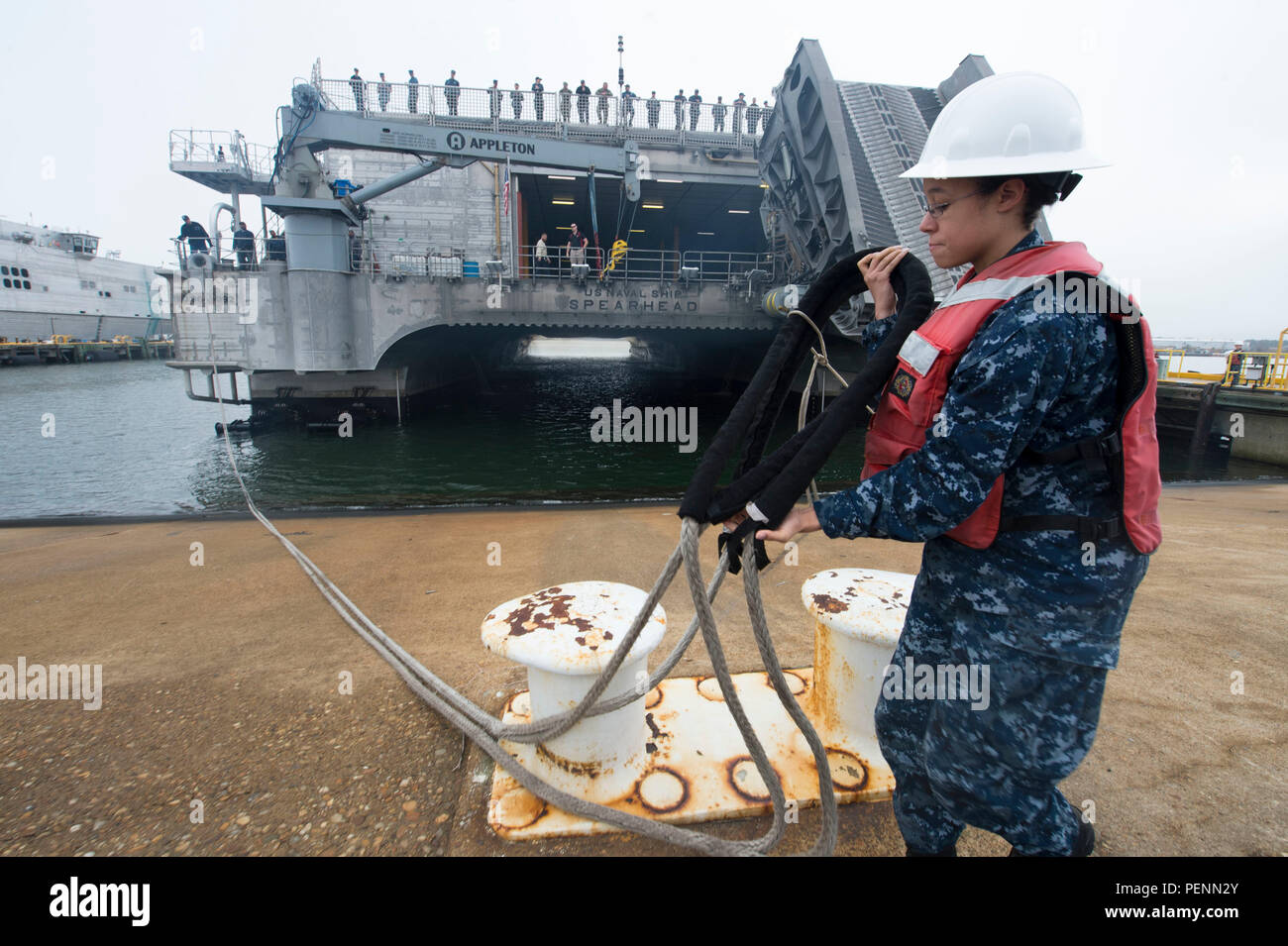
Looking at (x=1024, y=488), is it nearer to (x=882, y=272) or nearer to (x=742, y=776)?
(x=882, y=272)

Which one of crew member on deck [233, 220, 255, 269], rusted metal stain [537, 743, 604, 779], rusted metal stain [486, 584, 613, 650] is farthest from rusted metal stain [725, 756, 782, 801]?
crew member on deck [233, 220, 255, 269]

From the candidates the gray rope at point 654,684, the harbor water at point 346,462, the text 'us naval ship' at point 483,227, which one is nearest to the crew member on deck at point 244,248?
the text 'us naval ship' at point 483,227

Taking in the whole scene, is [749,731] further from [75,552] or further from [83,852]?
[75,552]

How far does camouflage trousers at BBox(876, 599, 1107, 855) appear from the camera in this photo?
1458 millimetres

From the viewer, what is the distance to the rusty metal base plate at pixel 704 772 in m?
2.04

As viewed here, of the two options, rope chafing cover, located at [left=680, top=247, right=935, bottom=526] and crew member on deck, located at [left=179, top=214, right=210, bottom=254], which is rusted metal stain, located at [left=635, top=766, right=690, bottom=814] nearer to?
rope chafing cover, located at [left=680, top=247, right=935, bottom=526]

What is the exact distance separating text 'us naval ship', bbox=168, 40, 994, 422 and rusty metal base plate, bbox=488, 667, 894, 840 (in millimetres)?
10257

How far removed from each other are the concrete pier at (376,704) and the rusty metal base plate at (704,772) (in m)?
0.07

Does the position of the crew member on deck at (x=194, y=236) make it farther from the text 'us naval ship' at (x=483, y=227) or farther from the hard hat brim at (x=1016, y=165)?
the hard hat brim at (x=1016, y=165)

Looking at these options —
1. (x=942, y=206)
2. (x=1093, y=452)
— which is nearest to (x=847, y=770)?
(x=1093, y=452)

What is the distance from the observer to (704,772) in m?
2.24

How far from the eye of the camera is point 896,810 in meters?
1.81

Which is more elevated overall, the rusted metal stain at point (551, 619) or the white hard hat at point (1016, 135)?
the white hard hat at point (1016, 135)
